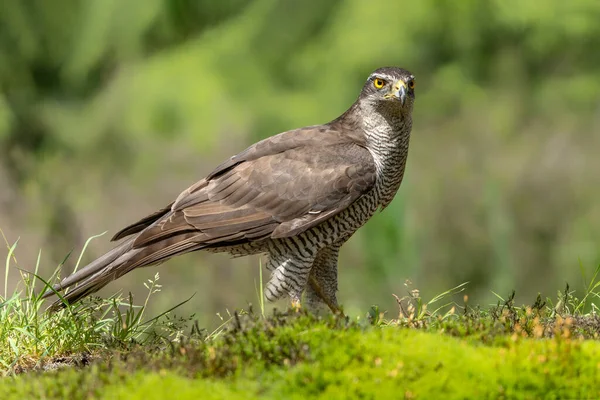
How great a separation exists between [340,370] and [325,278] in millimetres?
2073

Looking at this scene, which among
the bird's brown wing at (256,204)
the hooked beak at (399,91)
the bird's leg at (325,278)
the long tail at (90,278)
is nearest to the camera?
the long tail at (90,278)

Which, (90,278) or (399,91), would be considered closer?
(90,278)

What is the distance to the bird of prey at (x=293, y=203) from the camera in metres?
4.36

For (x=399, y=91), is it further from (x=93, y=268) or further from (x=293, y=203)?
(x=93, y=268)

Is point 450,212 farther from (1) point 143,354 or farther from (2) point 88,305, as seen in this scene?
(1) point 143,354

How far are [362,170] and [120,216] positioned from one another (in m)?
4.56

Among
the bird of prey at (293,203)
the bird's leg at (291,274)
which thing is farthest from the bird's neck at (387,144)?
the bird's leg at (291,274)

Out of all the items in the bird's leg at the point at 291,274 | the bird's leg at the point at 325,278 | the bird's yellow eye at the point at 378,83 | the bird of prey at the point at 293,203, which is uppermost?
the bird's yellow eye at the point at 378,83

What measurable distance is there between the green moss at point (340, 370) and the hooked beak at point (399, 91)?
1.84m

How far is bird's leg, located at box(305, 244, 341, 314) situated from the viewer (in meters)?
4.79

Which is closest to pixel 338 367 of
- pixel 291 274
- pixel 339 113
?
pixel 291 274

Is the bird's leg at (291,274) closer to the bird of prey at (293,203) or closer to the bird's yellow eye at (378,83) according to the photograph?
the bird of prey at (293,203)

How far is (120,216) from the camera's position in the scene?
27.8 feet

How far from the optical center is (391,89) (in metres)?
4.62
